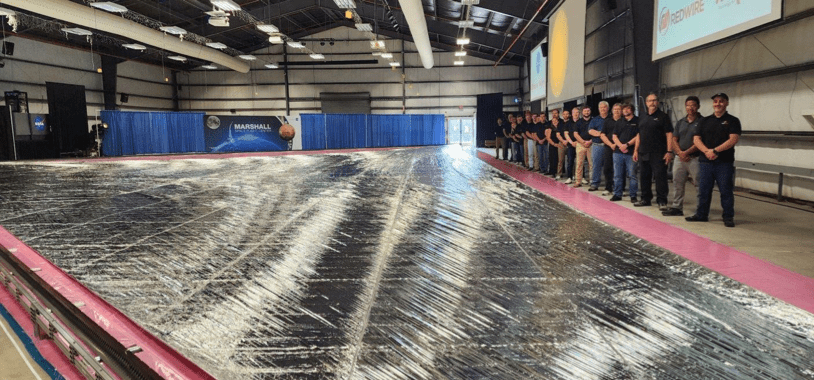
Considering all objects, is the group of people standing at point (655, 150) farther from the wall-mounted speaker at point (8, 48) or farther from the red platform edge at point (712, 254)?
the wall-mounted speaker at point (8, 48)

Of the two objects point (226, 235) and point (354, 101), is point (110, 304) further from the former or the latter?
point (354, 101)

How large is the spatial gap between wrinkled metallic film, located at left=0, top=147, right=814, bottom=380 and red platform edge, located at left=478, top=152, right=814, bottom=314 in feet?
0.49

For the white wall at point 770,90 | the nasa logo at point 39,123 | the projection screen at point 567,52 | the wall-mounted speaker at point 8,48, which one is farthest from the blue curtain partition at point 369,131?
the white wall at point 770,90

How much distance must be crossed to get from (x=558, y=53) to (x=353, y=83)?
16.3 metres

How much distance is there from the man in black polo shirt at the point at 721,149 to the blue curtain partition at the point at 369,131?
20677 mm

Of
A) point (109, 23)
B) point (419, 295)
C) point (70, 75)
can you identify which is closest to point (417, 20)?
point (109, 23)

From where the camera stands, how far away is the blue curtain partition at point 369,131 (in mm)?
24281

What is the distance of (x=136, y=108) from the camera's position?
26.8 metres

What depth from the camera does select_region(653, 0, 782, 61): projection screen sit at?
19.3 feet

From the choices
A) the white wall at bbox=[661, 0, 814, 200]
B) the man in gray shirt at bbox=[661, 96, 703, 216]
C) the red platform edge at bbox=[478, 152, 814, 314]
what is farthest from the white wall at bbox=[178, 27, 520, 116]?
the man in gray shirt at bbox=[661, 96, 703, 216]

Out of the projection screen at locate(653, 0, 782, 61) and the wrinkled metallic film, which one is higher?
the projection screen at locate(653, 0, 782, 61)

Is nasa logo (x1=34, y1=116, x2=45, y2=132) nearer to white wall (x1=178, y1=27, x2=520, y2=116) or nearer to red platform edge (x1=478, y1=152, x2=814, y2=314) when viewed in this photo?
white wall (x1=178, y1=27, x2=520, y2=116)

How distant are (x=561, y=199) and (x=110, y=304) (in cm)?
570

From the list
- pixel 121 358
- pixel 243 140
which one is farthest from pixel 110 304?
pixel 243 140
